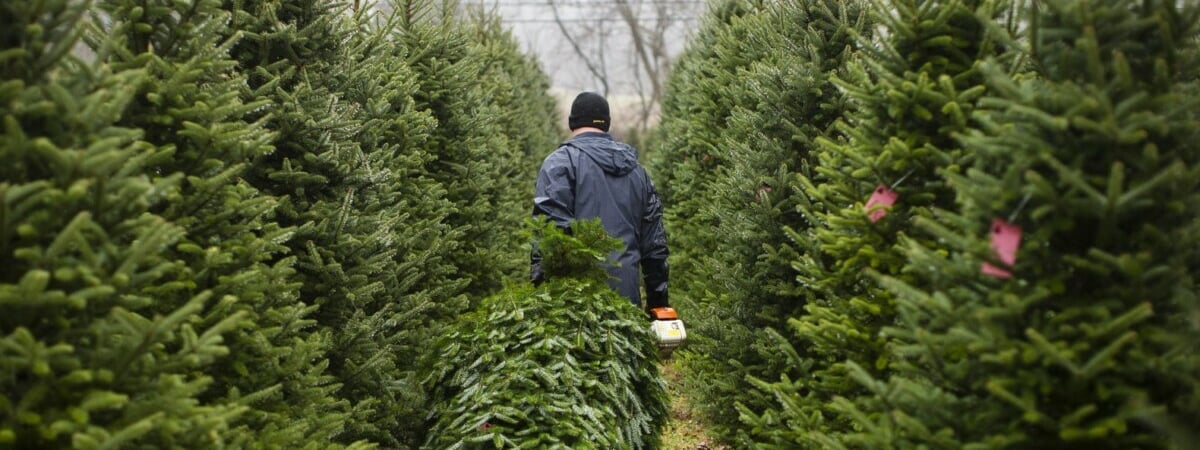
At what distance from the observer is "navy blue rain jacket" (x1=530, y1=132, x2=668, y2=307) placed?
18.5 ft

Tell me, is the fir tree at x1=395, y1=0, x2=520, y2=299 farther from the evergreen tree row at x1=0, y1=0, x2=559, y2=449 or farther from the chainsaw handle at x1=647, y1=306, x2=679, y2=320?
the chainsaw handle at x1=647, y1=306, x2=679, y2=320

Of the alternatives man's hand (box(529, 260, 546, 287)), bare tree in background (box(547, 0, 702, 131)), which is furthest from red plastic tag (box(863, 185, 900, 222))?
bare tree in background (box(547, 0, 702, 131))

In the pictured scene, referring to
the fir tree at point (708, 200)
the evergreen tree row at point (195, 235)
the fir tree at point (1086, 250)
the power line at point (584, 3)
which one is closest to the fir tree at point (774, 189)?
the fir tree at point (708, 200)

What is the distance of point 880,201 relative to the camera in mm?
3463

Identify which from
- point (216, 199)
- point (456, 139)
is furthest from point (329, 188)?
point (456, 139)

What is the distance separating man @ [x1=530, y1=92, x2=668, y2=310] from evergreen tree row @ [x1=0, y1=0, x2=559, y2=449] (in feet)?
3.29

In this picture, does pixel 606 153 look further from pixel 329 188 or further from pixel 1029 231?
pixel 1029 231

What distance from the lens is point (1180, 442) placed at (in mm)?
2068

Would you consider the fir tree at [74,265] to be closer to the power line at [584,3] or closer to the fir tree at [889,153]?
the fir tree at [889,153]

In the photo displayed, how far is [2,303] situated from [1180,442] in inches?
121

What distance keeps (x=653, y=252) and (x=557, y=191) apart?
0.83 metres

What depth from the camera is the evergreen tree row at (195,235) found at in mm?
2469

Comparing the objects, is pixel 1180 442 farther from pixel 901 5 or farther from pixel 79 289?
pixel 79 289

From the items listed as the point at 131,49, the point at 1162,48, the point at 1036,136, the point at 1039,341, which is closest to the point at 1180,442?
the point at 1039,341
